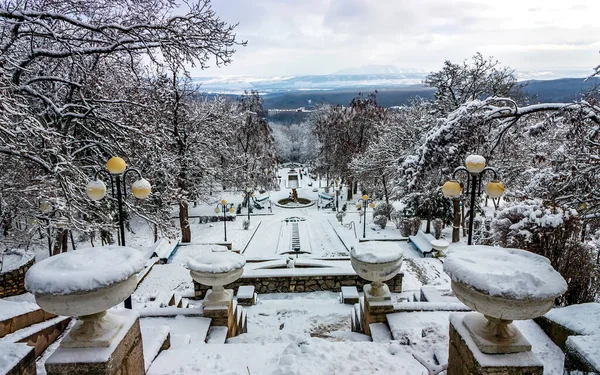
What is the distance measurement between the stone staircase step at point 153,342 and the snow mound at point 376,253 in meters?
2.94

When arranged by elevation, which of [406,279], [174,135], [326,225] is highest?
[174,135]

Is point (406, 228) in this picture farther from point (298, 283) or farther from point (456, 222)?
point (298, 283)

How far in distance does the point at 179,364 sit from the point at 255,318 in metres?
3.33

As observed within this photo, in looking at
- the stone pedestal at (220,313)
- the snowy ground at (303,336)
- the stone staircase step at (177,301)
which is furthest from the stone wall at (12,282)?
the stone pedestal at (220,313)

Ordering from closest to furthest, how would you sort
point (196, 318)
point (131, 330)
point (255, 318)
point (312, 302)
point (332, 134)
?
point (131, 330) → point (196, 318) → point (255, 318) → point (312, 302) → point (332, 134)

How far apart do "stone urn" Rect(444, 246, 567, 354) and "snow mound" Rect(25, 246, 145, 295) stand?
292 cm

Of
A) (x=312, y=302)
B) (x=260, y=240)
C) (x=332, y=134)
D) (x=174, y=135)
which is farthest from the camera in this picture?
(x=332, y=134)

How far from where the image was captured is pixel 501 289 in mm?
2686

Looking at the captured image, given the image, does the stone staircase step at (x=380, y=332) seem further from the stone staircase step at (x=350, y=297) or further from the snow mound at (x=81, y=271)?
the snow mound at (x=81, y=271)

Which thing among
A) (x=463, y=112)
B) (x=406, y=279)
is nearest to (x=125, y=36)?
(x=463, y=112)

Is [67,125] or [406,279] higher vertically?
[67,125]

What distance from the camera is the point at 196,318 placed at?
19.3 feet

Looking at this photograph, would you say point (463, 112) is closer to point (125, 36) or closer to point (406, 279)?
point (406, 279)

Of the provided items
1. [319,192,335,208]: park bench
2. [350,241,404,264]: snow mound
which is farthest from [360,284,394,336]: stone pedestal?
[319,192,335,208]: park bench
